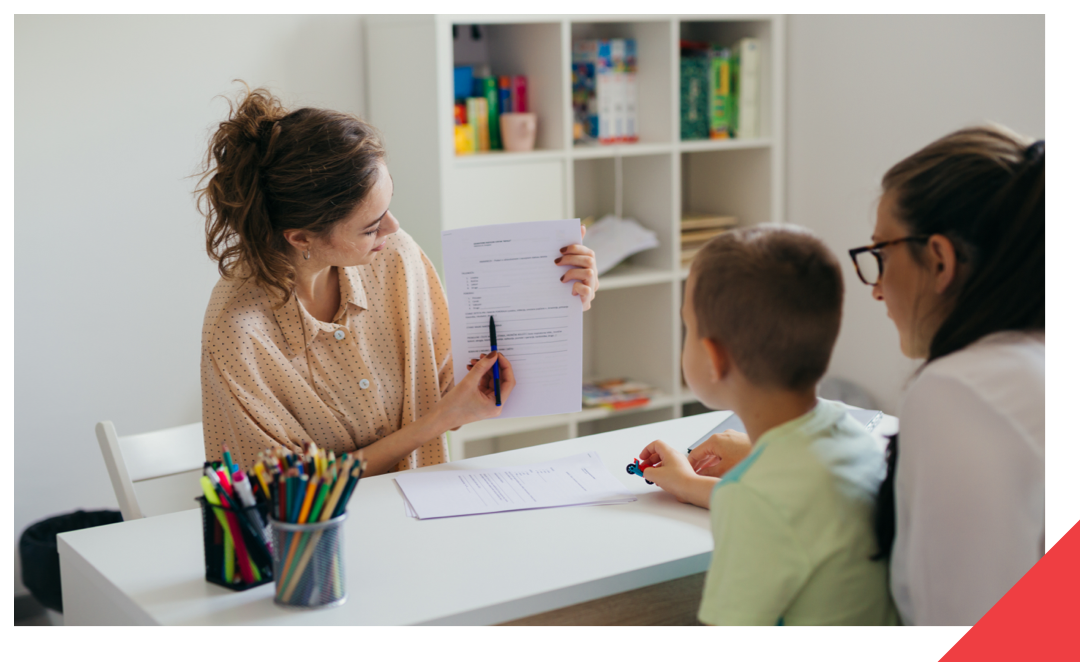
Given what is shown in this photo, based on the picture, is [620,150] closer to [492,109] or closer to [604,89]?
[604,89]

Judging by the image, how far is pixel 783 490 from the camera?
0.94 metres

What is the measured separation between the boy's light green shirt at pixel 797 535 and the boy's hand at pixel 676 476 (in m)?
0.35

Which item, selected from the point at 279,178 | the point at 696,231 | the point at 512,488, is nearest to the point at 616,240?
the point at 696,231

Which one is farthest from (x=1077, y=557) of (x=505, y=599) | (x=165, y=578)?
(x=165, y=578)

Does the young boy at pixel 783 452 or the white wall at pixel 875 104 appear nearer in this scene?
the young boy at pixel 783 452

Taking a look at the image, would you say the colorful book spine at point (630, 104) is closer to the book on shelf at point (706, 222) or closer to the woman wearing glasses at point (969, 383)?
the book on shelf at point (706, 222)

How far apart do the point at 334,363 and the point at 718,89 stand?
174cm

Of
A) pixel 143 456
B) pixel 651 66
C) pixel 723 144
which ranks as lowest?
pixel 143 456

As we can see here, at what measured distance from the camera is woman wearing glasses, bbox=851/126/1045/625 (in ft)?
2.98

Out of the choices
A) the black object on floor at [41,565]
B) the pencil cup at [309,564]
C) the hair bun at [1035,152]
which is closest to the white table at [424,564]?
the pencil cup at [309,564]

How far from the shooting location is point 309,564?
3.51ft

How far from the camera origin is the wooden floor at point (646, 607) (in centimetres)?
123

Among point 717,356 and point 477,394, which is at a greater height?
point 717,356

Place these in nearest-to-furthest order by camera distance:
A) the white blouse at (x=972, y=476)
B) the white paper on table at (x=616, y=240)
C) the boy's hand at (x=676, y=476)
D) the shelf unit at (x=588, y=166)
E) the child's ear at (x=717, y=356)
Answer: the white blouse at (x=972, y=476) < the child's ear at (x=717, y=356) < the boy's hand at (x=676, y=476) < the shelf unit at (x=588, y=166) < the white paper on table at (x=616, y=240)
